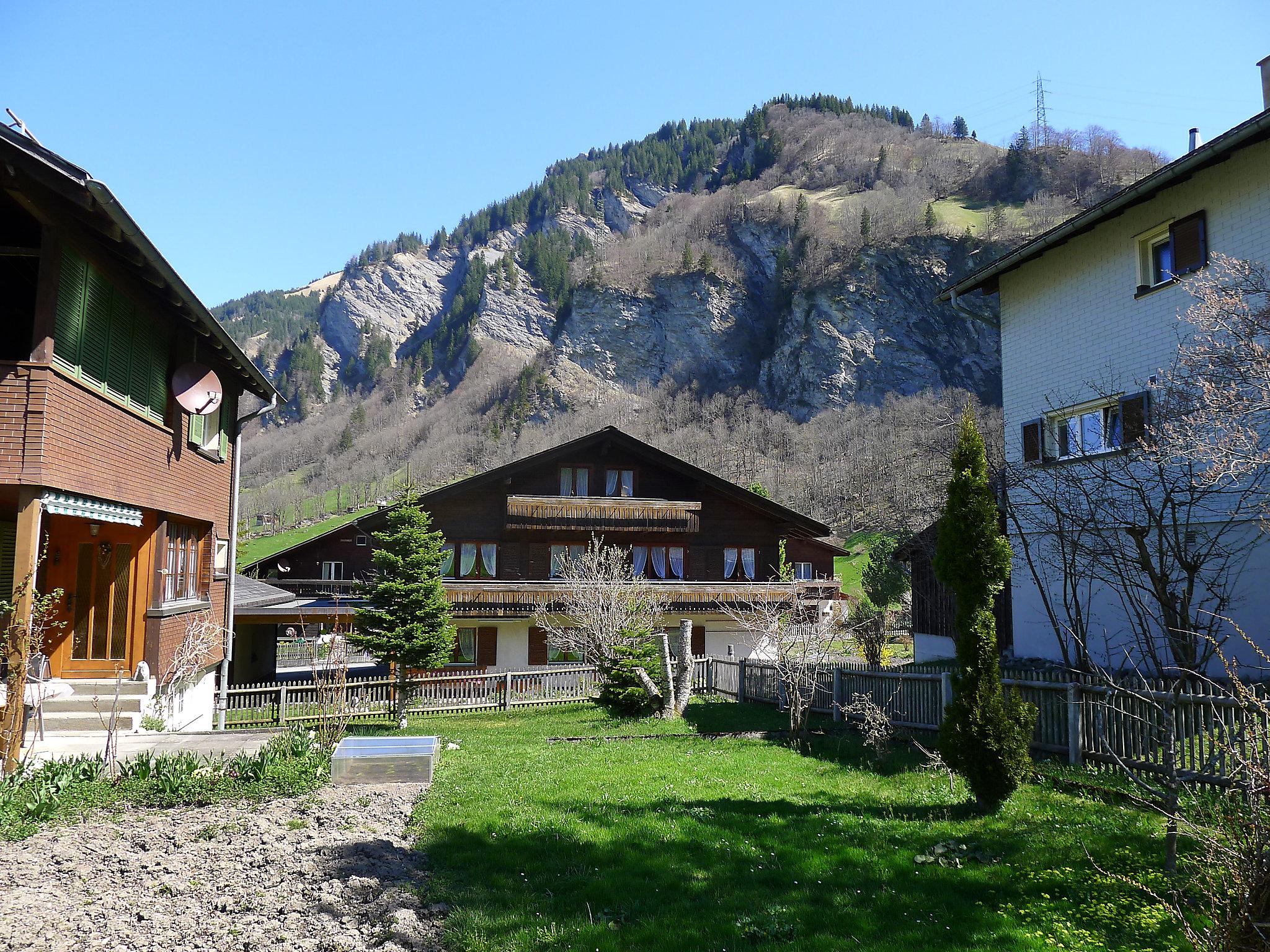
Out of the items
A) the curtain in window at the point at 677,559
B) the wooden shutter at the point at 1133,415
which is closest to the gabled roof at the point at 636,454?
the curtain in window at the point at 677,559

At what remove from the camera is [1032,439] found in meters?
19.2

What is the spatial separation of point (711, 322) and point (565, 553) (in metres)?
95.5

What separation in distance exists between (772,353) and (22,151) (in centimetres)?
11372

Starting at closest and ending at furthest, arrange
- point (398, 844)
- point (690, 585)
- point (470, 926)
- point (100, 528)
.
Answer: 1. point (470, 926)
2. point (398, 844)
3. point (100, 528)
4. point (690, 585)

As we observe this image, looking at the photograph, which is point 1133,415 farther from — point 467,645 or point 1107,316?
point 467,645

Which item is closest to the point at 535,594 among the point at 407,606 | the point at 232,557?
the point at 407,606

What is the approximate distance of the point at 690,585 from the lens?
3234 cm

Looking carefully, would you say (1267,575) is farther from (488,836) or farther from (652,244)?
(652,244)

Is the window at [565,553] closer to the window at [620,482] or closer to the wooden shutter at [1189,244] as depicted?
the window at [620,482]

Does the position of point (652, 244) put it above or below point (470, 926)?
above

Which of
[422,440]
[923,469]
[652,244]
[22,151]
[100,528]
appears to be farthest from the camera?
[652,244]

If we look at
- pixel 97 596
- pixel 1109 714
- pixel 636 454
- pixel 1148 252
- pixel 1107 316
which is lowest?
pixel 1109 714

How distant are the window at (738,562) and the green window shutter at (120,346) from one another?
2607 cm

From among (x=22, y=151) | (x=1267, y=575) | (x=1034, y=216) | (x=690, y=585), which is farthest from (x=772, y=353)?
(x=22, y=151)
